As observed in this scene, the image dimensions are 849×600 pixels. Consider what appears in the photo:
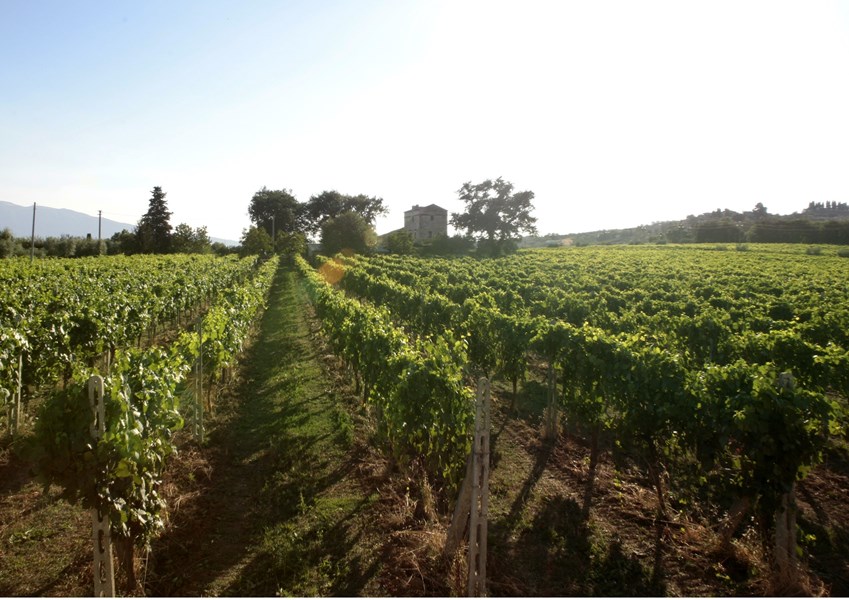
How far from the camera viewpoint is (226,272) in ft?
95.0

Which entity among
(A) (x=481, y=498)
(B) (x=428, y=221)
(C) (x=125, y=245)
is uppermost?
(B) (x=428, y=221)

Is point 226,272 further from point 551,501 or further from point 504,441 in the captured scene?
point 551,501

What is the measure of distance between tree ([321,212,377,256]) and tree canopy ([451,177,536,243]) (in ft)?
49.4

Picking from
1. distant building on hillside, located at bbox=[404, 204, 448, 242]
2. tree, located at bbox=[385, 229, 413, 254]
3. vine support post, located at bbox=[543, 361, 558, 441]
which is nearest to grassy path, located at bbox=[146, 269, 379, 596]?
vine support post, located at bbox=[543, 361, 558, 441]

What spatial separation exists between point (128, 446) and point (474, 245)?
70383 millimetres

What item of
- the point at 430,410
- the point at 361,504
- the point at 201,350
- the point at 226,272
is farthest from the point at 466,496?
the point at 226,272

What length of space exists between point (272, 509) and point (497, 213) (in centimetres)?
6878

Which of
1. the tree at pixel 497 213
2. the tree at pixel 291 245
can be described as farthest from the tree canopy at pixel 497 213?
the tree at pixel 291 245

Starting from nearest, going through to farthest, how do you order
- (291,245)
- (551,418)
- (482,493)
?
(482,493) → (551,418) → (291,245)

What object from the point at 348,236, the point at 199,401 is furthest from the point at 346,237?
the point at 199,401

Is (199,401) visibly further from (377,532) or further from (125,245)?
(125,245)

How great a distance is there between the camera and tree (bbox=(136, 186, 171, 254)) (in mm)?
60625

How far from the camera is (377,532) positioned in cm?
581

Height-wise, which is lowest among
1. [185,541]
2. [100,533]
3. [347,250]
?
[185,541]
